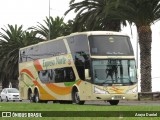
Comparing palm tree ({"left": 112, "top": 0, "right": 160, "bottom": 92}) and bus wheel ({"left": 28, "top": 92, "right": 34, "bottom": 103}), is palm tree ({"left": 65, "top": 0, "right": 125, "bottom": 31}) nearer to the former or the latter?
palm tree ({"left": 112, "top": 0, "right": 160, "bottom": 92})

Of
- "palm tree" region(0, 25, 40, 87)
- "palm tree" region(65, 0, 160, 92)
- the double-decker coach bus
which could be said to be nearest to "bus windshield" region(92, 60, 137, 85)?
the double-decker coach bus

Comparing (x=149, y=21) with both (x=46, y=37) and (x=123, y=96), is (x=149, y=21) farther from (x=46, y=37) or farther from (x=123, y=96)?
(x=46, y=37)

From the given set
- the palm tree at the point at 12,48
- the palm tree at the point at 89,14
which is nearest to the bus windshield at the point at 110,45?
the palm tree at the point at 89,14

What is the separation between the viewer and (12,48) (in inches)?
2640

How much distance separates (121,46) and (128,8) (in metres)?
9.62

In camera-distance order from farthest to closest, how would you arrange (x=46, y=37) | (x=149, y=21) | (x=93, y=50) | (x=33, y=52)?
(x=46, y=37), (x=149, y=21), (x=33, y=52), (x=93, y=50)

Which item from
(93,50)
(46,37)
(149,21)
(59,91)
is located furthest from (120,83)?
(46,37)

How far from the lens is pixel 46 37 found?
64500 mm

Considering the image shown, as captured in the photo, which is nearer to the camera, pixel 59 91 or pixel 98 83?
pixel 98 83

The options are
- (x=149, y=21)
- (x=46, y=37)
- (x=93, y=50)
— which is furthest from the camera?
(x=46, y=37)

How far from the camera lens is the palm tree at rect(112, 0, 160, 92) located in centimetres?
3600

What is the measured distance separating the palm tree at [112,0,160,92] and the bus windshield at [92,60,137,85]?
902cm

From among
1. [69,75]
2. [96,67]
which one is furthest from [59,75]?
[96,67]

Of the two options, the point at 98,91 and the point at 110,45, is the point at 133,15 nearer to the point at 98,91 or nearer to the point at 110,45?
the point at 110,45
